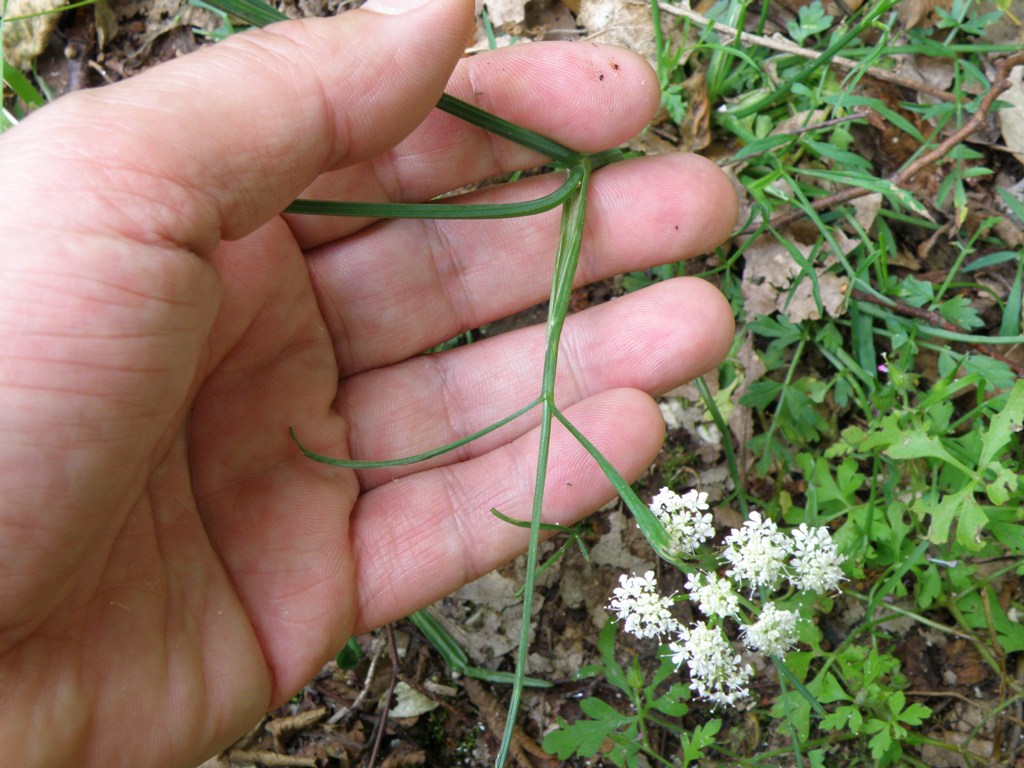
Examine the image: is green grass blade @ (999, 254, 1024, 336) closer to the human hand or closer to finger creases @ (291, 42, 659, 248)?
the human hand

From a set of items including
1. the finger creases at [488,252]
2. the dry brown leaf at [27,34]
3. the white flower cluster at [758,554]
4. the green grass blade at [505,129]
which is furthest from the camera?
the dry brown leaf at [27,34]

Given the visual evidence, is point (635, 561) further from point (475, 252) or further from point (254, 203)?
point (254, 203)

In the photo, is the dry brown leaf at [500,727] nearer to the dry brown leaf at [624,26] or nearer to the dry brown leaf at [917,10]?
the dry brown leaf at [624,26]

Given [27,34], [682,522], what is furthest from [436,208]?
[27,34]

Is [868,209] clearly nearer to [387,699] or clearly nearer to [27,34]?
[387,699]

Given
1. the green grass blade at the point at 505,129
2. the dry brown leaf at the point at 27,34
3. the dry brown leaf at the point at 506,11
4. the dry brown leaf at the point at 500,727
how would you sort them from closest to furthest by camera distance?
the green grass blade at the point at 505,129 < the dry brown leaf at the point at 500,727 < the dry brown leaf at the point at 506,11 < the dry brown leaf at the point at 27,34

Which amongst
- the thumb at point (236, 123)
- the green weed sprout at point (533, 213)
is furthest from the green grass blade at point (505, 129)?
the thumb at point (236, 123)
